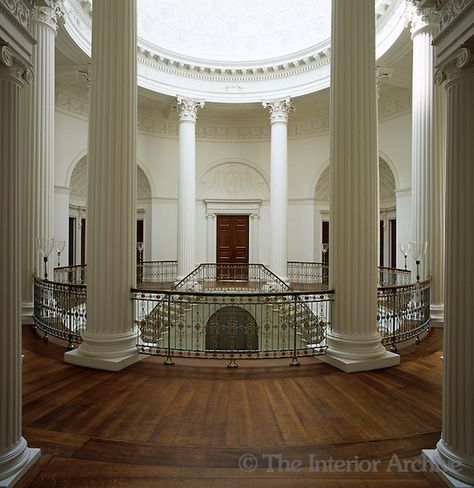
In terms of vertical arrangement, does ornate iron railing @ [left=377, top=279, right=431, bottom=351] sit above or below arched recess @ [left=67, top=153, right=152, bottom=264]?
below

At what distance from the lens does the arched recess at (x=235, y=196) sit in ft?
63.9

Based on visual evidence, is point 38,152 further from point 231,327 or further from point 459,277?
point 459,277

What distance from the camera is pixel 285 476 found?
10.1 feet

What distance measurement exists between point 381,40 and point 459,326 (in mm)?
12431

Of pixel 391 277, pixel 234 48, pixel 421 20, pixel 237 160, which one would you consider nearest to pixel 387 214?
pixel 391 277

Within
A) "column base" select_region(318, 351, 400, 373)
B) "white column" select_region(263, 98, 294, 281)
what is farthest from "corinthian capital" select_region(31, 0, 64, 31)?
"column base" select_region(318, 351, 400, 373)

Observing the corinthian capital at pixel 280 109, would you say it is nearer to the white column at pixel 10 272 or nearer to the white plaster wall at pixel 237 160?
the white plaster wall at pixel 237 160

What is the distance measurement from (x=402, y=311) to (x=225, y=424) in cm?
496

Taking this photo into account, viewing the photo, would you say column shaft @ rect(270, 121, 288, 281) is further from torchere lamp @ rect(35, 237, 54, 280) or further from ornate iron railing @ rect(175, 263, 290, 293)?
torchere lamp @ rect(35, 237, 54, 280)

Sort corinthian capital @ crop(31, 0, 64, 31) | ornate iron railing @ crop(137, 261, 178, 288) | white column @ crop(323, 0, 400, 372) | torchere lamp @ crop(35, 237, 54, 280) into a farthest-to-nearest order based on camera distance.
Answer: ornate iron railing @ crop(137, 261, 178, 288) < corinthian capital @ crop(31, 0, 64, 31) < torchere lamp @ crop(35, 237, 54, 280) < white column @ crop(323, 0, 400, 372)

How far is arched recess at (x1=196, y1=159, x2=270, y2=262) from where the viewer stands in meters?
19.5

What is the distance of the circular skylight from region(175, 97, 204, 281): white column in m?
2.43

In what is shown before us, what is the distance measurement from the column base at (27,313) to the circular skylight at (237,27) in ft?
40.4

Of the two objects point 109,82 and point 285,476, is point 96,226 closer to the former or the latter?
point 109,82
